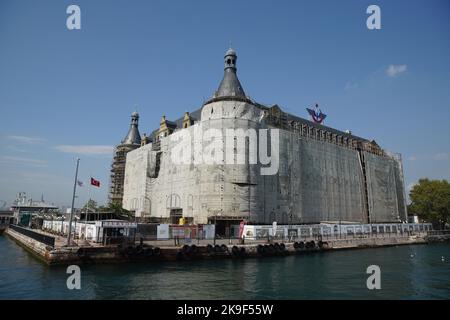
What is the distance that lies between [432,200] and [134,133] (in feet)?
304

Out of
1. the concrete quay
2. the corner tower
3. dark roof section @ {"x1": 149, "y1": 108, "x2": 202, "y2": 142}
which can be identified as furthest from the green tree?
the corner tower

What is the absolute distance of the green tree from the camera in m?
89.2

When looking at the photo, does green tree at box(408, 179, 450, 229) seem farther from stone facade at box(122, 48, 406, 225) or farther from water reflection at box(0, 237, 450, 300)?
water reflection at box(0, 237, 450, 300)

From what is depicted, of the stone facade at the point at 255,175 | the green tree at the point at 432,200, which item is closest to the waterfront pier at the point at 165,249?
the stone facade at the point at 255,175

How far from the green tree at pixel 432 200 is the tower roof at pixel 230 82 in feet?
224

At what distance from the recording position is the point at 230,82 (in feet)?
208

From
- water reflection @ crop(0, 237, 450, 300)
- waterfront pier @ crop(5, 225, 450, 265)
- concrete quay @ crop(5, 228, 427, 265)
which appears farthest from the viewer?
waterfront pier @ crop(5, 225, 450, 265)

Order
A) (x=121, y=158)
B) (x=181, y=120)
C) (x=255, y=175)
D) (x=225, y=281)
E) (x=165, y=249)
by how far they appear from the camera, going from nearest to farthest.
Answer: (x=225, y=281) → (x=165, y=249) → (x=255, y=175) → (x=181, y=120) → (x=121, y=158)

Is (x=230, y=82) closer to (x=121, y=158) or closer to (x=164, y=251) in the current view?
(x=164, y=251)

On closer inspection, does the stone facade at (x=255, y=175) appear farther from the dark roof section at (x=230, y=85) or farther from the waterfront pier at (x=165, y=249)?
the waterfront pier at (x=165, y=249)

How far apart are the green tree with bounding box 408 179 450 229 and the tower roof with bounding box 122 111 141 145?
290ft

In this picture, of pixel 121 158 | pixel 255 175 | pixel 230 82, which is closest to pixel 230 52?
pixel 230 82

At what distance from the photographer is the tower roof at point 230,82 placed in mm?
62469
